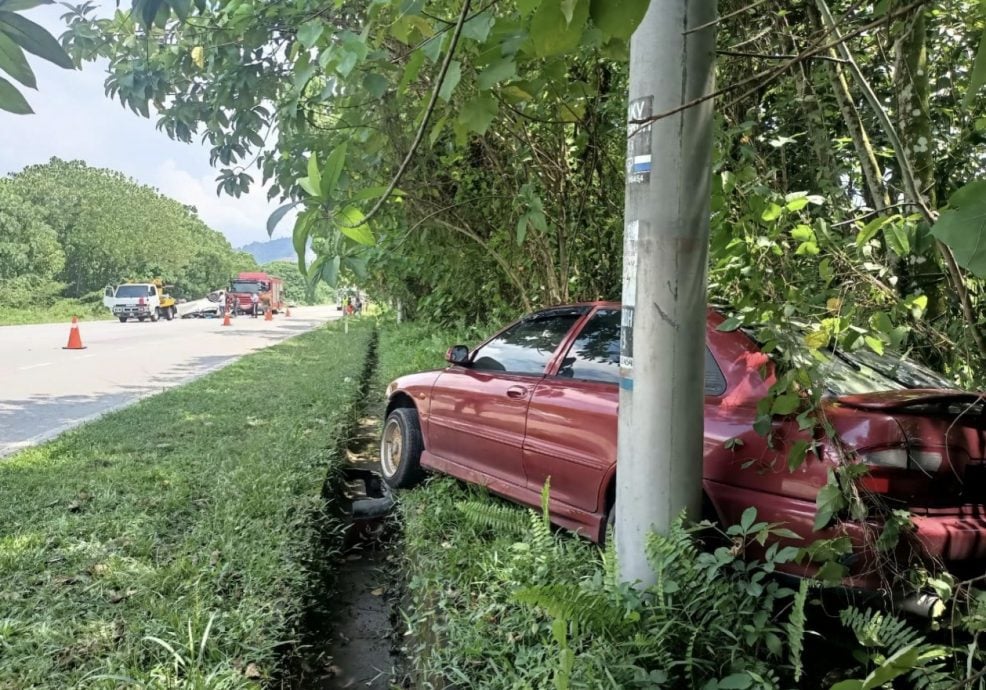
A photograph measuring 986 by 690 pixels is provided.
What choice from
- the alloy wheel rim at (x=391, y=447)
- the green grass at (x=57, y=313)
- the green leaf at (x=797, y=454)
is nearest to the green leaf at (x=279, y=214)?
the green leaf at (x=797, y=454)

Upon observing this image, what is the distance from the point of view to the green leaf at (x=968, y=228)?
0.97 m

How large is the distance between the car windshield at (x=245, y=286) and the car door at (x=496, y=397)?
152 ft

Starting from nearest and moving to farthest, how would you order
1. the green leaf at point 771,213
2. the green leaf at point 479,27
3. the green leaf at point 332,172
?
the green leaf at point 332,172
the green leaf at point 479,27
the green leaf at point 771,213

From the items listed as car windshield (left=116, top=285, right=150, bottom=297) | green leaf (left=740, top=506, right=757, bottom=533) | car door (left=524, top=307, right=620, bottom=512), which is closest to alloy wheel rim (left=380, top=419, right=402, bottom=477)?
car door (left=524, top=307, right=620, bottom=512)

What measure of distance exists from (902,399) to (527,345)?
7.58 feet

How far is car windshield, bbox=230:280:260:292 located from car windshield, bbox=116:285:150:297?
38.0ft

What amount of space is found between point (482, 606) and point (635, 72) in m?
2.37

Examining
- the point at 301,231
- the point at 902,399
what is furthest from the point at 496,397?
the point at 301,231

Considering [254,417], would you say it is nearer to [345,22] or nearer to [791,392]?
[345,22]

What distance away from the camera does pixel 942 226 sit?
100cm

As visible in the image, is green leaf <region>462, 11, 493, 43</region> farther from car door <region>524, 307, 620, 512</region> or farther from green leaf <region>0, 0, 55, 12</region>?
car door <region>524, 307, 620, 512</region>

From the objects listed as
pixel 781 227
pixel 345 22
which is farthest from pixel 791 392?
pixel 345 22

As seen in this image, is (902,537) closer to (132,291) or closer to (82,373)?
(82,373)

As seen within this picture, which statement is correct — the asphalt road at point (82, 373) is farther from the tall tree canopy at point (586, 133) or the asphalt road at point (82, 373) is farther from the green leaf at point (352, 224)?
the green leaf at point (352, 224)
